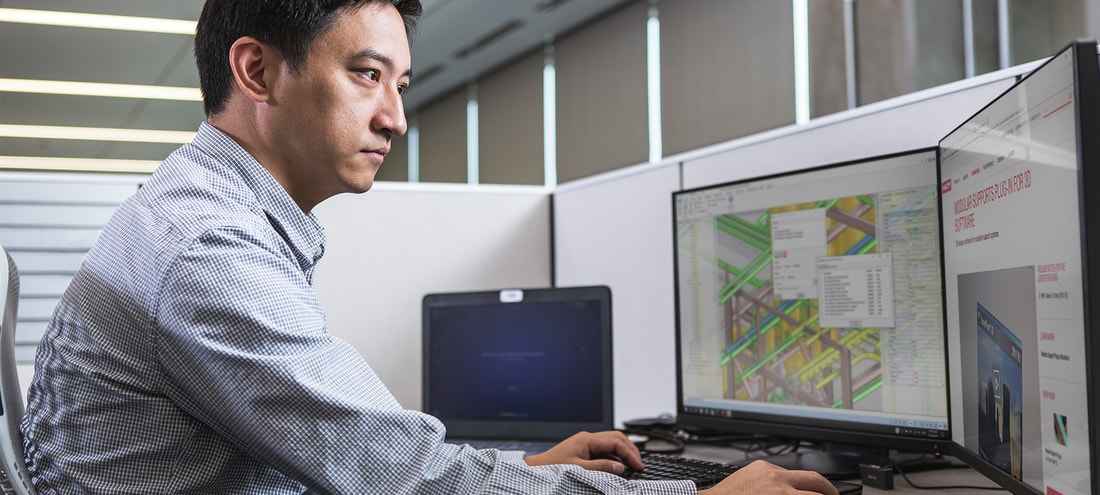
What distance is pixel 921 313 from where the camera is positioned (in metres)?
1.07

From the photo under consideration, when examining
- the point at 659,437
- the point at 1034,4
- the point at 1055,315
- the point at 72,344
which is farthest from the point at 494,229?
the point at 1034,4

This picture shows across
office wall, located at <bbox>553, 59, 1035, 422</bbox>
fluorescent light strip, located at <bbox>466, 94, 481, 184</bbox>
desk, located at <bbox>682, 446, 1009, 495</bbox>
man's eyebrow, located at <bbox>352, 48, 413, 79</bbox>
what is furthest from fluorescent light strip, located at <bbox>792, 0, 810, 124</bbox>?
fluorescent light strip, located at <bbox>466, 94, 481, 184</bbox>

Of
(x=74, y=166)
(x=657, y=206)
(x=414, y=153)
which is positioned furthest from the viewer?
(x=414, y=153)

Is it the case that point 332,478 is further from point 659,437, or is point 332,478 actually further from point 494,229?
point 494,229

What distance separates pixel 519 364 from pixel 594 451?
16.7 inches

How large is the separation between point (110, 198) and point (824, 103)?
3.09 meters

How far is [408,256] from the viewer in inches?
72.4

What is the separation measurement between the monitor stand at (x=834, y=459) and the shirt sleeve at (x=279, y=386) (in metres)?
0.55

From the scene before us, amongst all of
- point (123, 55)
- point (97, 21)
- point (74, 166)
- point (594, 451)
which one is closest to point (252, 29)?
point (594, 451)

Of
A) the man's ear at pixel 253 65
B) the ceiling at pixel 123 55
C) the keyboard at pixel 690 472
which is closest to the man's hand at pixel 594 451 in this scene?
the keyboard at pixel 690 472

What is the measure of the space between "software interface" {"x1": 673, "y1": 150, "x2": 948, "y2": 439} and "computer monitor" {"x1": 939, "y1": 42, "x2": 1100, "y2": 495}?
7 cm

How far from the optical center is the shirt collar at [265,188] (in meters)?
0.83

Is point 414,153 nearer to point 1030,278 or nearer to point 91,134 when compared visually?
point 91,134

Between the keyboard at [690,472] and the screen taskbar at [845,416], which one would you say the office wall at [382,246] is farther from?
the keyboard at [690,472]
